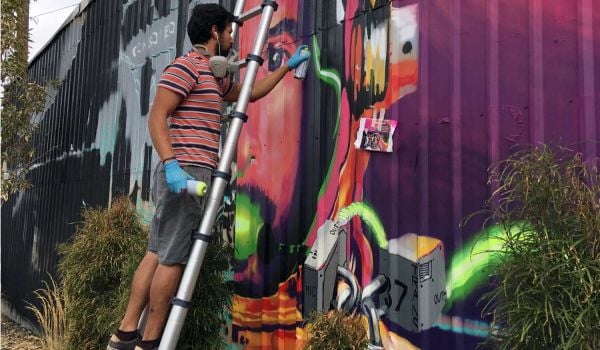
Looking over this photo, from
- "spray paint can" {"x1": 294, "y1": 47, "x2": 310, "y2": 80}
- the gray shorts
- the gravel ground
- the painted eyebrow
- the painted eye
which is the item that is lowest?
the gravel ground

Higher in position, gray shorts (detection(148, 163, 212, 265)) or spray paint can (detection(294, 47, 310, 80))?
spray paint can (detection(294, 47, 310, 80))

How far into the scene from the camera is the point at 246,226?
408 cm

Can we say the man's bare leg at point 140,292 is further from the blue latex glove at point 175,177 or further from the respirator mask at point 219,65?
the respirator mask at point 219,65

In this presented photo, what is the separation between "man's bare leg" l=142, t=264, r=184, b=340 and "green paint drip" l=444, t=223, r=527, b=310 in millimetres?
1315

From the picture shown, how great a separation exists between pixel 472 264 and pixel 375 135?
898 millimetres

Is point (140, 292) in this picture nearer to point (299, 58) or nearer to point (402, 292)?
point (402, 292)

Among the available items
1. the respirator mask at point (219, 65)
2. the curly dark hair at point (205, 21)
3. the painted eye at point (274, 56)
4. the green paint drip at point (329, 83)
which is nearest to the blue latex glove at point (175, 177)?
the respirator mask at point (219, 65)

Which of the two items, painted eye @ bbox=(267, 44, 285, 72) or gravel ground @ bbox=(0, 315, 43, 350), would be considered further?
gravel ground @ bbox=(0, 315, 43, 350)

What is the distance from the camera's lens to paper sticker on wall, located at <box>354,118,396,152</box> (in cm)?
296

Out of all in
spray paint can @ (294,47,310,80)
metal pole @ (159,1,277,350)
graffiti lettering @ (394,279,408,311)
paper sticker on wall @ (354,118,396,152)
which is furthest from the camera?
spray paint can @ (294,47,310,80)

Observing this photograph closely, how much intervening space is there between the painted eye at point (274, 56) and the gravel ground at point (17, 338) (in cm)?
469

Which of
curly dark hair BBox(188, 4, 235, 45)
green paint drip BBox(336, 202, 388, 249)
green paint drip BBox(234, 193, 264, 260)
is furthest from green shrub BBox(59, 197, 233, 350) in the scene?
curly dark hair BBox(188, 4, 235, 45)

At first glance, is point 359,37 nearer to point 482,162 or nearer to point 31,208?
point 482,162

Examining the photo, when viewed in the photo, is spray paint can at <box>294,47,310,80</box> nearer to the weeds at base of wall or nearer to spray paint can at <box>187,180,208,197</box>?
spray paint can at <box>187,180,208,197</box>
